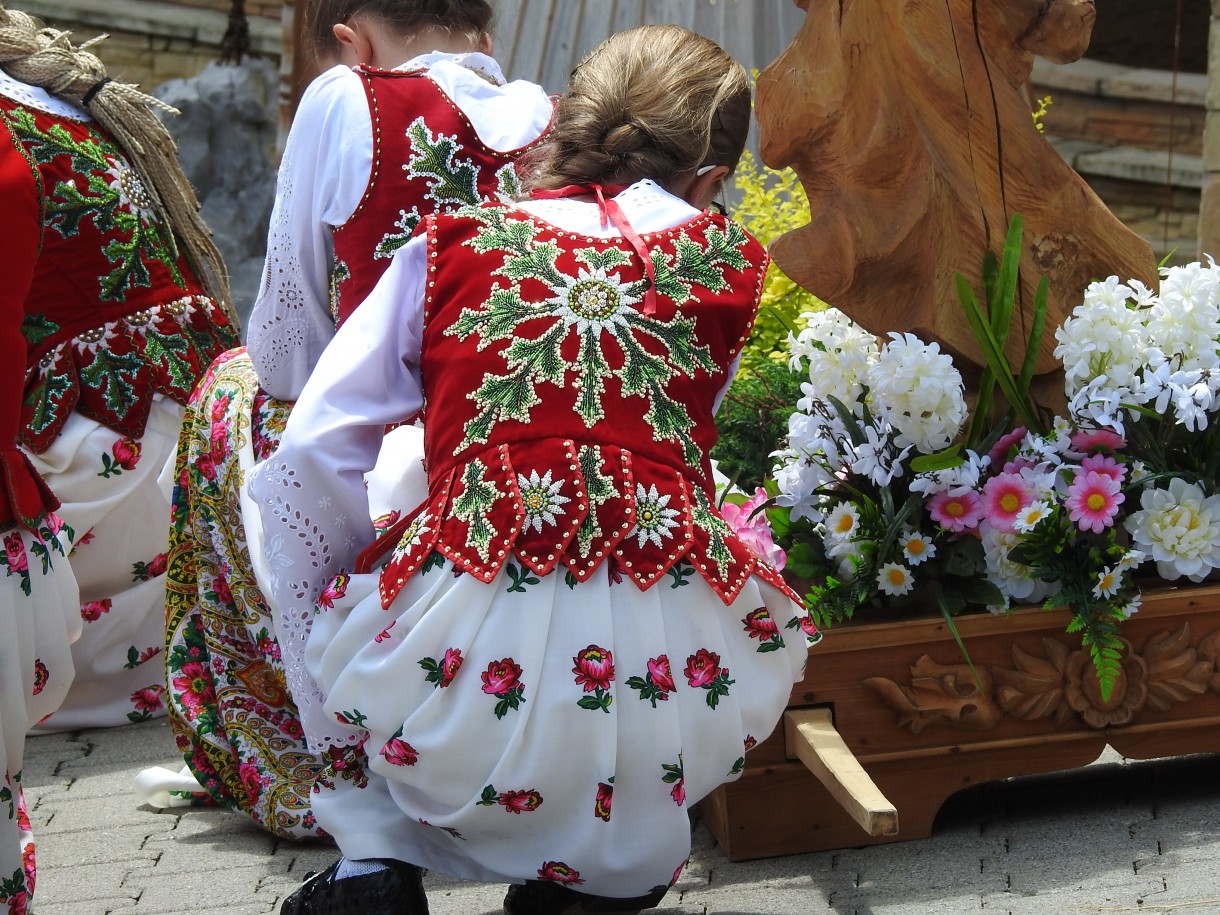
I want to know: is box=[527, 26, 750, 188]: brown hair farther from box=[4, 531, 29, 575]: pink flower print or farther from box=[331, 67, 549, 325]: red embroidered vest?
box=[4, 531, 29, 575]: pink flower print

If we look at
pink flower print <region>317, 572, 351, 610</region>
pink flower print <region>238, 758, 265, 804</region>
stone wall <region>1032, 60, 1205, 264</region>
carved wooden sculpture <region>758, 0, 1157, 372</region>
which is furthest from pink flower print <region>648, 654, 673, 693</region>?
stone wall <region>1032, 60, 1205, 264</region>

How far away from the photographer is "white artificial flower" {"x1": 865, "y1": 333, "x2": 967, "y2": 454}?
263 centimetres

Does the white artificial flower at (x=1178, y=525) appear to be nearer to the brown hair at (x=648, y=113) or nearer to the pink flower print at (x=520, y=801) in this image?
the brown hair at (x=648, y=113)

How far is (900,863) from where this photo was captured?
2.56 metres

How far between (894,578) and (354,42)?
4.34ft

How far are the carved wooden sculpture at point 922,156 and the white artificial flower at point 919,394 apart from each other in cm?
20

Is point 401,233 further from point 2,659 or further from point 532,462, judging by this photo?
point 2,659

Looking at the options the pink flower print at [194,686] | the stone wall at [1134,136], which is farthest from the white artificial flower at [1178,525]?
the stone wall at [1134,136]

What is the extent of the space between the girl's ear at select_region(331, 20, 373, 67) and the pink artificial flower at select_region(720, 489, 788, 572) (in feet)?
3.35

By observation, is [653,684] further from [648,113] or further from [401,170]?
[401,170]

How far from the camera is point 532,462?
79.0 inches

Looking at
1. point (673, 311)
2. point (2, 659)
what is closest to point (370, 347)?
point (673, 311)

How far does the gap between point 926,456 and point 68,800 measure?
1.95 m

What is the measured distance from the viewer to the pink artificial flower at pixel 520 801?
2.00 meters
